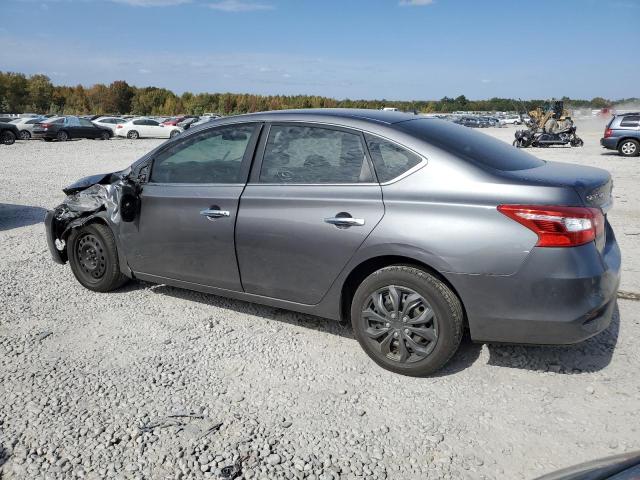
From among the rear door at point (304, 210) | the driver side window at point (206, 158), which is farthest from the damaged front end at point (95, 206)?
the rear door at point (304, 210)

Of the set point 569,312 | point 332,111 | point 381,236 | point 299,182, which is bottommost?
point 569,312

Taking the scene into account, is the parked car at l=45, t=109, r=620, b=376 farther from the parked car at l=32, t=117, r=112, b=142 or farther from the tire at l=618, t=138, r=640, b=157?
the parked car at l=32, t=117, r=112, b=142

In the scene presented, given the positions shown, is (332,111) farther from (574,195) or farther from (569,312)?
(569,312)

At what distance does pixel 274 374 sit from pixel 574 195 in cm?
216

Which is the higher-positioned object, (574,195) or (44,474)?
(574,195)

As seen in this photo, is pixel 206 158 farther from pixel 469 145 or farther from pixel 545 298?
pixel 545 298

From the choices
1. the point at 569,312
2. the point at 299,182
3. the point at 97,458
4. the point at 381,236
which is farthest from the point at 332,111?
the point at 97,458

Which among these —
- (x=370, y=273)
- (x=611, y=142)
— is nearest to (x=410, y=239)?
(x=370, y=273)

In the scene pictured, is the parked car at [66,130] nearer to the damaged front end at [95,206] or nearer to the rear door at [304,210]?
the damaged front end at [95,206]

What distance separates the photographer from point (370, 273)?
3582 millimetres

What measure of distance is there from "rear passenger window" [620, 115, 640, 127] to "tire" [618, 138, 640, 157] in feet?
2.14

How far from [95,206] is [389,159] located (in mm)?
2867

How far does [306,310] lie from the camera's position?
3852 millimetres

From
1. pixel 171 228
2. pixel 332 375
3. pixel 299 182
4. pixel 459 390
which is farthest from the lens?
pixel 171 228
